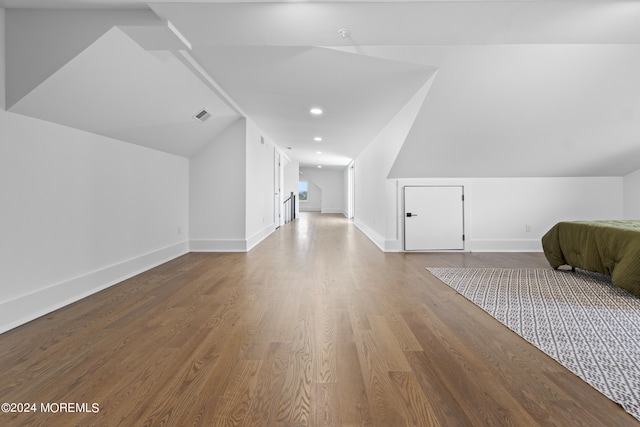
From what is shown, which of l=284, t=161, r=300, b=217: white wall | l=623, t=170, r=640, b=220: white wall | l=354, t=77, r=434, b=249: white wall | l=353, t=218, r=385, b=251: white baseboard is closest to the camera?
l=354, t=77, r=434, b=249: white wall

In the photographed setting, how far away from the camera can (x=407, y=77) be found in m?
3.15

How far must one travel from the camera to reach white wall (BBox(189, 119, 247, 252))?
4949 millimetres

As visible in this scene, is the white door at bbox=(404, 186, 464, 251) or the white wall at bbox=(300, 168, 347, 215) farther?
the white wall at bbox=(300, 168, 347, 215)

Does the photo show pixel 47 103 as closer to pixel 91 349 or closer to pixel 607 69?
pixel 91 349

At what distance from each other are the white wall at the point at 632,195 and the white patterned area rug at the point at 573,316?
7.83 feet

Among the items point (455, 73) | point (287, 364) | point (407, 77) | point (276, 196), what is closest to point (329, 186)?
point (276, 196)

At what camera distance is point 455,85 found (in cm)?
317

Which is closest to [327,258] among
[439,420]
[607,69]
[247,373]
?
[247,373]

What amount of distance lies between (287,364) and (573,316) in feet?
7.08

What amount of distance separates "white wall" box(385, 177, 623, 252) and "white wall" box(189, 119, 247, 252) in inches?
103

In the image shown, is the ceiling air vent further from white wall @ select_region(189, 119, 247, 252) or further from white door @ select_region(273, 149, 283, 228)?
white door @ select_region(273, 149, 283, 228)

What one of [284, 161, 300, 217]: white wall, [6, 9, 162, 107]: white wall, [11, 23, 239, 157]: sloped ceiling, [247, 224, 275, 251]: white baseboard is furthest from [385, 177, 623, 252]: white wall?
[284, 161, 300, 217]: white wall

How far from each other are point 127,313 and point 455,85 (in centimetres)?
372

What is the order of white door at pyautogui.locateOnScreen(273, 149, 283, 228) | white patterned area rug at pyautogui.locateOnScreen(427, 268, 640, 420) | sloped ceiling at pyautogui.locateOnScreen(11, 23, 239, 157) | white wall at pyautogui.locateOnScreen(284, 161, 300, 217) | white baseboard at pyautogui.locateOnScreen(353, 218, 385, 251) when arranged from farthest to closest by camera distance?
1. white wall at pyautogui.locateOnScreen(284, 161, 300, 217)
2. white door at pyautogui.locateOnScreen(273, 149, 283, 228)
3. white baseboard at pyautogui.locateOnScreen(353, 218, 385, 251)
4. sloped ceiling at pyautogui.locateOnScreen(11, 23, 239, 157)
5. white patterned area rug at pyautogui.locateOnScreen(427, 268, 640, 420)
